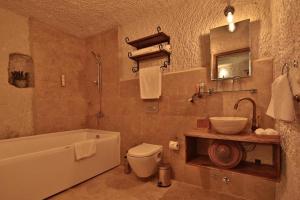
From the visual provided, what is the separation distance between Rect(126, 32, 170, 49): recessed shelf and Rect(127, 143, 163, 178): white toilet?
1.45m

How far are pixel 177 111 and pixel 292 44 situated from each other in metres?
1.34

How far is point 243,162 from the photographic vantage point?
169 cm

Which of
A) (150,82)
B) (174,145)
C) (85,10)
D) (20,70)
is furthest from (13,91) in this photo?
(174,145)

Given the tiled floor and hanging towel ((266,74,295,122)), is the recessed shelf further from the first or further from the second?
the tiled floor

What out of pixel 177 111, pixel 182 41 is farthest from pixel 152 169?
pixel 182 41

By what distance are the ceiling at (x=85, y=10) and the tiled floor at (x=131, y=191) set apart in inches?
90.3

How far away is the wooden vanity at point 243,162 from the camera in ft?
4.27

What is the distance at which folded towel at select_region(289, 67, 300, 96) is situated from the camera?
0.84 metres

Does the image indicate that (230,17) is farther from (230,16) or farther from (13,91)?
(13,91)

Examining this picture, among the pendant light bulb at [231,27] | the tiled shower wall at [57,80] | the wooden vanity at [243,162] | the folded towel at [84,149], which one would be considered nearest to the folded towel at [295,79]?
the wooden vanity at [243,162]

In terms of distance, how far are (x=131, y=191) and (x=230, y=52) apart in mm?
1882

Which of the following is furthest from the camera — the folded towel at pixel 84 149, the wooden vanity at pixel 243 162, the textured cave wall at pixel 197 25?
the folded towel at pixel 84 149

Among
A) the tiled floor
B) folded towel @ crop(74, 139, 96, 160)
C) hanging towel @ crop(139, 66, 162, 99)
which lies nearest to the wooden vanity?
the tiled floor

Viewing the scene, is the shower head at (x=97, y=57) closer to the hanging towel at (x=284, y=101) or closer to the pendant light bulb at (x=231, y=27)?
the pendant light bulb at (x=231, y=27)
